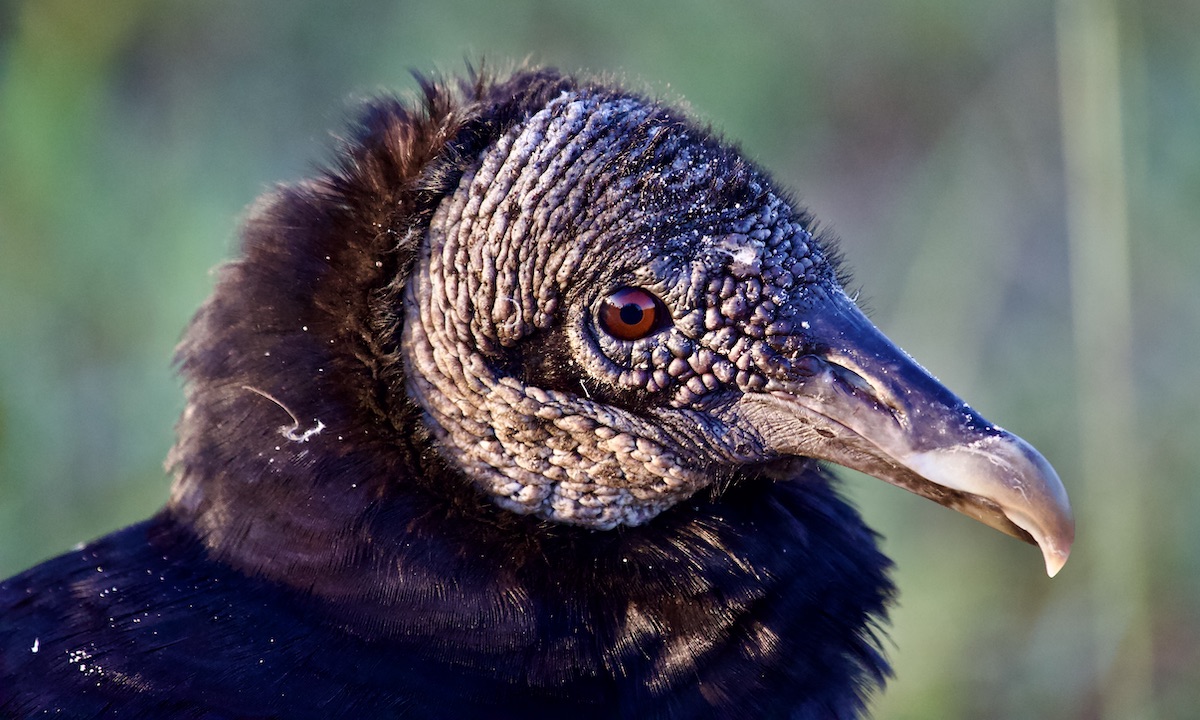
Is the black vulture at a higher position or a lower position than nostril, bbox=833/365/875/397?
lower

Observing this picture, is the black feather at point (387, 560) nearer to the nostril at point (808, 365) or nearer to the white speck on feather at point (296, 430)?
the white speck on feather at point (296, 430)

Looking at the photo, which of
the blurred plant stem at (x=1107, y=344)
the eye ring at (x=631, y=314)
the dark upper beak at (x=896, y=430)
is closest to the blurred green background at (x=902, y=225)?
the blurred plant stem at (x=1107, y=344)

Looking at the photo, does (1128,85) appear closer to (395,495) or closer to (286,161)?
(395,495)

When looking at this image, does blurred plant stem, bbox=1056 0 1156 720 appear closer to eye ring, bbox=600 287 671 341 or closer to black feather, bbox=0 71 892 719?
black feather, bbox=0 71 892 719

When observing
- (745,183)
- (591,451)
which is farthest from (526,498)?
(745,183)

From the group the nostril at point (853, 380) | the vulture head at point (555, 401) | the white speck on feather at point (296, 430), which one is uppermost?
the nostril at point (853, 380)

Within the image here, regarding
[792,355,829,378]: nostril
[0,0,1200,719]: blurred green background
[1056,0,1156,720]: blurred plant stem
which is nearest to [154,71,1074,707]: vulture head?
[792,355,829,378]: nostril

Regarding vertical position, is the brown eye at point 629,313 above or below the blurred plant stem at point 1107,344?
below
